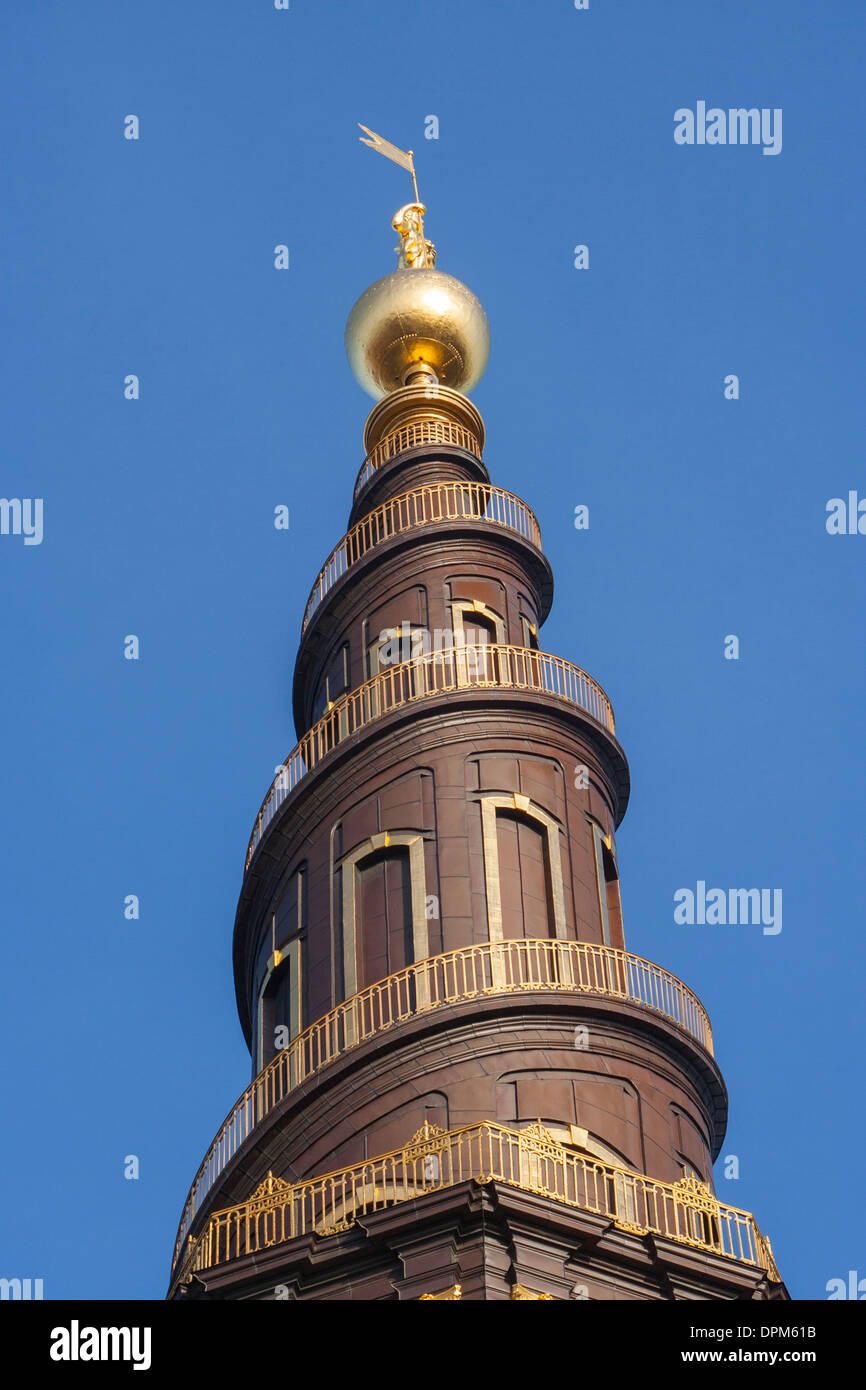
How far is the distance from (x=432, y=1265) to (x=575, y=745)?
573 inches

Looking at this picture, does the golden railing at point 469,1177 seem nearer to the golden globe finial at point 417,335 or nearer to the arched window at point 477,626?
the arched window at point 477,626

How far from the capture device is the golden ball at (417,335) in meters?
58.8

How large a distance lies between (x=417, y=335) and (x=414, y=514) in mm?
9762

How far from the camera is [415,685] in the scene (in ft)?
144

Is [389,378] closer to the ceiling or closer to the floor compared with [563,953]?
closer to the ceiling

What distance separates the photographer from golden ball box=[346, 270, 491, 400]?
58.8 metres

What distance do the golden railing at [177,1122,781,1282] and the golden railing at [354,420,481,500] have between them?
22.9m

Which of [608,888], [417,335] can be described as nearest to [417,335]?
[417,335]

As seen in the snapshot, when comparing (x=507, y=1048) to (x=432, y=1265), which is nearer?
(x=432, y=1265)

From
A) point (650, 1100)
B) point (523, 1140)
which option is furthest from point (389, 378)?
point (523, 1140)

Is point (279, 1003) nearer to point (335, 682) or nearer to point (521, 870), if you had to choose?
point (521, 870)

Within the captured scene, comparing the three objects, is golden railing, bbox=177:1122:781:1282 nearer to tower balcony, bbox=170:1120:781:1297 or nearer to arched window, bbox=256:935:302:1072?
tower balcony, bbox=170:1120:781:1297
